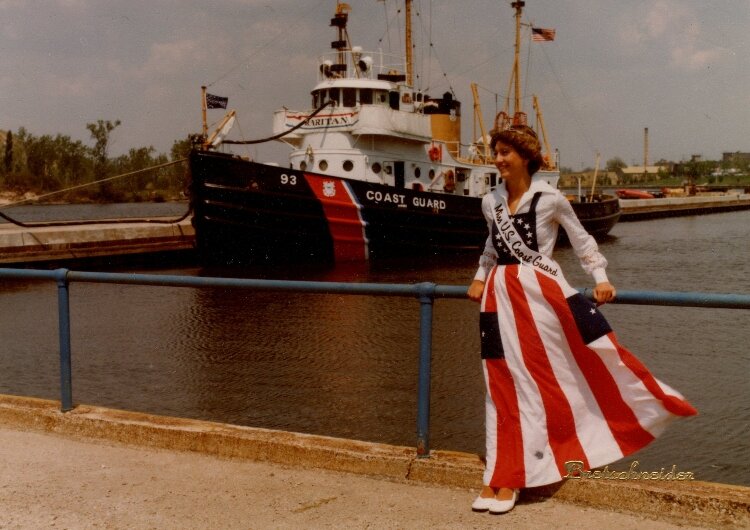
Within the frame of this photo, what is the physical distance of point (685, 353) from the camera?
9969 millimetres

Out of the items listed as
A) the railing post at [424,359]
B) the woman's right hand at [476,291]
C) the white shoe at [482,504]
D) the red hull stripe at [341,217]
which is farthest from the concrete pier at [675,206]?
the white shoe at [482,504]

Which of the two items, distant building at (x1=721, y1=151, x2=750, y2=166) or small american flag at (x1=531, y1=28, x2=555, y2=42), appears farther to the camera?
distant building at (x1=721, y1=151, x2=750, y2=166)

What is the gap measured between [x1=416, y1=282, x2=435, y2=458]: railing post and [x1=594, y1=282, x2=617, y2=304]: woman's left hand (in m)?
0.66

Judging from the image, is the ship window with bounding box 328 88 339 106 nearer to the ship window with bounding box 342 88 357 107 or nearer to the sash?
the ship window with bounding box 342 88 357 107

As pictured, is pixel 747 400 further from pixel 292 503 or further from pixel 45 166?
pixel 45 166

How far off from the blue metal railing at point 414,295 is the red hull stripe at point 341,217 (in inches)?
595

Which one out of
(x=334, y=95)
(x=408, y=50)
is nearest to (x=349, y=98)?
(x=334, y=95)

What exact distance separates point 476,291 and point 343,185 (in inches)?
652

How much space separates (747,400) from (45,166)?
91916 mm

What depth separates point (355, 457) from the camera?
3.40m

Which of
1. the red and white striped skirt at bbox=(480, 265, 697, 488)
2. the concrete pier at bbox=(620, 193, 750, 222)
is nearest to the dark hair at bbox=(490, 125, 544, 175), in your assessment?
the red and white striped skirt at bbox=(480, 265, 697, 488)

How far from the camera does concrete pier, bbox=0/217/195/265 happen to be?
18.4m

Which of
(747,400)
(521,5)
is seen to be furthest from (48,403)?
(521,5)

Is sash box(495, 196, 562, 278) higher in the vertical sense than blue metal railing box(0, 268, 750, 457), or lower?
higher
